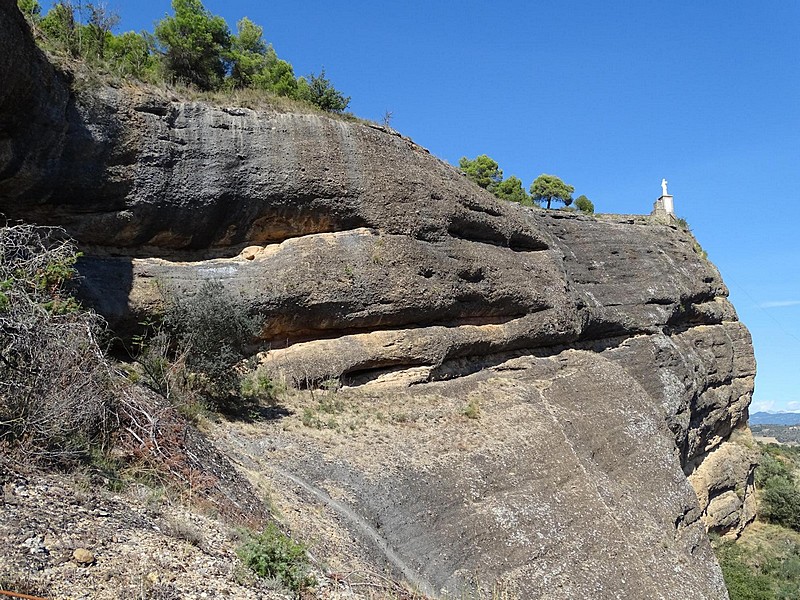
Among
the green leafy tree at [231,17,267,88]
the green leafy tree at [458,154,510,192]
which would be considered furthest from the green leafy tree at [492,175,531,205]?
the green leafy tree at [231,17,267,88]

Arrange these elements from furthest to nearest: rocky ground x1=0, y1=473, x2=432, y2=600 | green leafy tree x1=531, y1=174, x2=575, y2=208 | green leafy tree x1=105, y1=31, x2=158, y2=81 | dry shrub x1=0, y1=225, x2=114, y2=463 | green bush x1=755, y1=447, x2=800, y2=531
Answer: green leafy tree x1=531, y1=174, x2=575, y2=208, green bush x1=755, y1=447, x2=800, y2=531, green leafy tree x1=105, y1=31, x2=158, y2=81, dry shrub x1=0, y1=225, x2=114, y2=463, rocky ground x1=0, y1=473, x2=432, y2=600

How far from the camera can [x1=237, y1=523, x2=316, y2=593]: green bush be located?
529 cm

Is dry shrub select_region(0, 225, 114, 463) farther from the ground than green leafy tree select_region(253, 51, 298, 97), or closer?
closer

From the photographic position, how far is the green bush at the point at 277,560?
A: 529 centimetres

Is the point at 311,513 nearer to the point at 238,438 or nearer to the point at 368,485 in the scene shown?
the point at 368,485

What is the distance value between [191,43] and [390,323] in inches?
398

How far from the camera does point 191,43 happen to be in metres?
17.9

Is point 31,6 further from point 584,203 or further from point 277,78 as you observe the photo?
point 584,203

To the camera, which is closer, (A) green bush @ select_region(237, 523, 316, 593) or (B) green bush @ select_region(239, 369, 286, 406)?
(A) green bush @ select_region(237, 523, 316, 593)

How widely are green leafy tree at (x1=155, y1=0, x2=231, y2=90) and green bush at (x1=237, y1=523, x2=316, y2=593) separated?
14331 millimetres

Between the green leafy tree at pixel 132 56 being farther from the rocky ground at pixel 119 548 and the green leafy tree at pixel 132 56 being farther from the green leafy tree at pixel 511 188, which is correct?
the green leafy tree at pixel 511 188

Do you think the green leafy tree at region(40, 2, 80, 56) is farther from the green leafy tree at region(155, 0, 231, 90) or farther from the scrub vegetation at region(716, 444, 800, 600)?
the scrub vegetation at region(716, 444, 800, 600)

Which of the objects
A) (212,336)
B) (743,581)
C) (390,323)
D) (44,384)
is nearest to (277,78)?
(390,323)

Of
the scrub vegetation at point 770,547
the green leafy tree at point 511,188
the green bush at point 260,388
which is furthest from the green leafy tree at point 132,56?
the green leafy tree at point 511,188
